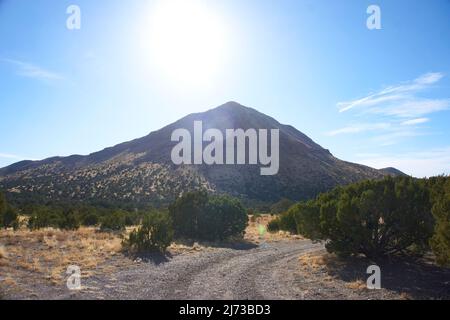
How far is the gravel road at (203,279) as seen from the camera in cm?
1141

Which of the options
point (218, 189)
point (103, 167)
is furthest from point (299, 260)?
point (103, 167)

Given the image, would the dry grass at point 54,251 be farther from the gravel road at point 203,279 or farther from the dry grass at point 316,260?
the dry grass at point 316,260

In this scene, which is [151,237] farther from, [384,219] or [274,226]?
[274,226]

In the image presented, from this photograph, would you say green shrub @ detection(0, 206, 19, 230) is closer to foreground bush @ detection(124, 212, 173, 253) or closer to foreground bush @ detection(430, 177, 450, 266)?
foreground bush @ detection(124, 212, 173, 253)

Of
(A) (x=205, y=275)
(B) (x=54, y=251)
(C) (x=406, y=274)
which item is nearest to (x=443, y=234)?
(C) (x=406, y=274)

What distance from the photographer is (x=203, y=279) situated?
13.7m

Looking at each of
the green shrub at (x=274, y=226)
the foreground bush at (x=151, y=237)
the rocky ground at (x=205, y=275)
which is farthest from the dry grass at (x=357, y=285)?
the green shrub at (x=274, y=226)

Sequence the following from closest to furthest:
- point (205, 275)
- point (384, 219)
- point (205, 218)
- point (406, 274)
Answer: point (406, 274) → point (205, 275) → point (384, 219) → point (205, 218)

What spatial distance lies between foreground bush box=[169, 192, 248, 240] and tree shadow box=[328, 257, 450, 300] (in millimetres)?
10382

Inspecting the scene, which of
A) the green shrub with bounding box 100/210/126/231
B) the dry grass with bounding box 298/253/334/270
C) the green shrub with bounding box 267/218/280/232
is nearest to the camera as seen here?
the dry grass with bounding box 298/253/334/270

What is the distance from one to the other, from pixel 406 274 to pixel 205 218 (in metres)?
14.1

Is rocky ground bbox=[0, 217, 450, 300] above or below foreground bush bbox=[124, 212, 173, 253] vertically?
below

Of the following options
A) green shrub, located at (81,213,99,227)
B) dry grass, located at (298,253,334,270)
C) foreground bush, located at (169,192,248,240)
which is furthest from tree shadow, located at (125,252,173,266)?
green shrub, located at (81,213,99,227)

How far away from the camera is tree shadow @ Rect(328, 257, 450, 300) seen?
1173 centimetres
